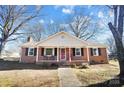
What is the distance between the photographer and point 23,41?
48.5ft

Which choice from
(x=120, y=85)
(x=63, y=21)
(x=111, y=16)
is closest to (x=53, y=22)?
(x=63, y=21)

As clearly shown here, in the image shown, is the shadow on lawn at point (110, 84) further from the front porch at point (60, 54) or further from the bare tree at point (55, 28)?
the front porch at point (60, 54)

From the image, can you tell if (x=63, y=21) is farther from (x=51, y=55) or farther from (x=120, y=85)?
(x=120, y=85)

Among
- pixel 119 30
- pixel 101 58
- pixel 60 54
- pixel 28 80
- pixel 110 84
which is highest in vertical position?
pixel 119 30

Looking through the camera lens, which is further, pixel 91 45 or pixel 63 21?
pixel 91 45

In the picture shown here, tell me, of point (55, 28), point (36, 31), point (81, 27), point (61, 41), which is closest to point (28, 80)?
point (36, 31)

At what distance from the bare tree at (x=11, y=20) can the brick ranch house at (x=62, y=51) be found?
1597 mm

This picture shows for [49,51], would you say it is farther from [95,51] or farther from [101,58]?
[101,58]

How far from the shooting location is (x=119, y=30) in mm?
8516

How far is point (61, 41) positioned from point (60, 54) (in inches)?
37.1

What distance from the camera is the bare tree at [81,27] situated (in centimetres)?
1157
